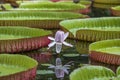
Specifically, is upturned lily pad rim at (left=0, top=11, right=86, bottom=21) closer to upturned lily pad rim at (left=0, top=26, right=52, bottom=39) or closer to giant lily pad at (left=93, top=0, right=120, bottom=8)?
upturned lily pad rim at (left=0, top=26, right=52, bottom=39)

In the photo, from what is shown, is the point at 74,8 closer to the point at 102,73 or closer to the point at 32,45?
the point at 32,45

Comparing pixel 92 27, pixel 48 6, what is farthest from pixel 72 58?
pixel 48 6

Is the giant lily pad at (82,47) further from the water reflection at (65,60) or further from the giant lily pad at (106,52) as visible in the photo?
the giant lily pad at (106,52)

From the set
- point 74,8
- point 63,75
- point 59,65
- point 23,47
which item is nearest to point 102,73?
point 63,75

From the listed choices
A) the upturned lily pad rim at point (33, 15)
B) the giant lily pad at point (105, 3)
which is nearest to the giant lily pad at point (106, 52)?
the upturned lily pad rim at point (33, 15)

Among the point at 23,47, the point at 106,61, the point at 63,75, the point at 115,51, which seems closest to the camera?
the point at 63,75

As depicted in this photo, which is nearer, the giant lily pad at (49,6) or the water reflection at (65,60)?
the water reflection at (65,60)
